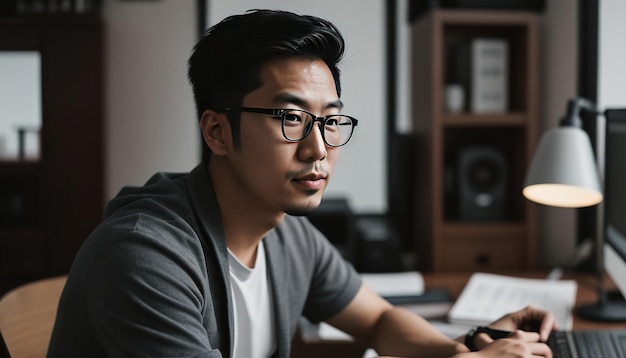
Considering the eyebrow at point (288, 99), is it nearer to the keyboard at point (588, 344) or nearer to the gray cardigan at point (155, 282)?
the gray cardigan at point (155, 282)

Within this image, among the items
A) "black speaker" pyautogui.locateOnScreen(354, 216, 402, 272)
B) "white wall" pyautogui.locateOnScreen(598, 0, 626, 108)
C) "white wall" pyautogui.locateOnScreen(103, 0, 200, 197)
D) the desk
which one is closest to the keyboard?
the desk

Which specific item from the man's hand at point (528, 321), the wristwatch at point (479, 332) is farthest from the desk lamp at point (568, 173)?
the wristwatch at point (479, 332)

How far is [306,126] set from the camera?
1238 millimetres

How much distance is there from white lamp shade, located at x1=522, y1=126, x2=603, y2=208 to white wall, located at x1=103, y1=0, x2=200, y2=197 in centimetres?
254

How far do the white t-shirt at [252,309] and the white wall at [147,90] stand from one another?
2615mm

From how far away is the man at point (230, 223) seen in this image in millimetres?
1069

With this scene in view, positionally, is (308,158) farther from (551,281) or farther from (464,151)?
(464,151)

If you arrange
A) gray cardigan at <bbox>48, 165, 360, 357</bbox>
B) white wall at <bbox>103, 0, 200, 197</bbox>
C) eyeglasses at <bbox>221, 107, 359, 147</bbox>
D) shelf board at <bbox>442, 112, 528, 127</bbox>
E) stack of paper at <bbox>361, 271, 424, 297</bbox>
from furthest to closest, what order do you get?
1. white wall at <bbox>103, 0, 200, 197</bbox>
2. shelf board at <bbox>442, 112, 528, 127</bbox>
3. stack of paper at <bbox>361, 271, 424, 297</bbox>
4. eyeglasses at <bbox>221, 107, 359, 147</bbox>
5. gray cardigan at <bbox>48, 165, 360, 357</bbox>

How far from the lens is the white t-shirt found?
1376 millimetres

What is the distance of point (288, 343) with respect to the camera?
1478 millimetres

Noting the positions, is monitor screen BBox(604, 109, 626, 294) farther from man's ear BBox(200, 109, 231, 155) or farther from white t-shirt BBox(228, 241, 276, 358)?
man's ear BBox(200, 109, 231, 155)

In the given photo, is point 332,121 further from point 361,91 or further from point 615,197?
point 361,91

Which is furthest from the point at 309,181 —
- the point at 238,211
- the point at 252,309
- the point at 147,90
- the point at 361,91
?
the point at 147,90

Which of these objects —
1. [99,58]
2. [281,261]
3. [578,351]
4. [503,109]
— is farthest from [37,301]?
[99,58]
